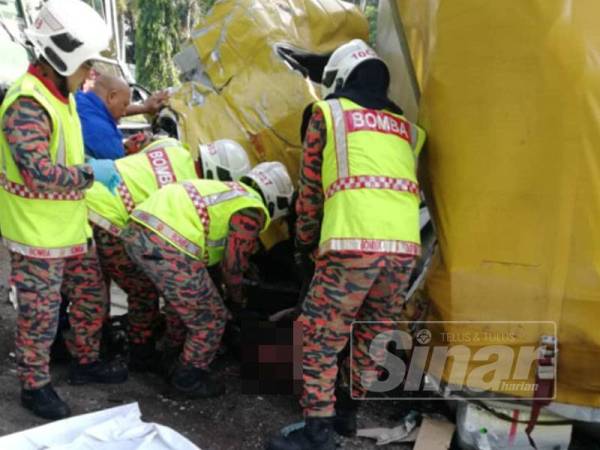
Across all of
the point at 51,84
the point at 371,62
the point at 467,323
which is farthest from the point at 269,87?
the point at 467,323

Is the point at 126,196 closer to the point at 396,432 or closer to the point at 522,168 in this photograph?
the point at 396,432

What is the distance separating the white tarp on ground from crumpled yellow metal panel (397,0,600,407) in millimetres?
1152

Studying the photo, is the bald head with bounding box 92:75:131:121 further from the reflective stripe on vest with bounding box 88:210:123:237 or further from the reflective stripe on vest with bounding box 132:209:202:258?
the reflective stripe on vest with bounding box 132:209:202:258

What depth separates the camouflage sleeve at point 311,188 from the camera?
8.55 feet

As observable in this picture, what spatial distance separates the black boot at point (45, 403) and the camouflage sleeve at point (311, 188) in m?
1.19

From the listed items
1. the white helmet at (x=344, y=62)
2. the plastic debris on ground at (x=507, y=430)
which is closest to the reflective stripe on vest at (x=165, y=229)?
the white helmet at (x=344, y=62)

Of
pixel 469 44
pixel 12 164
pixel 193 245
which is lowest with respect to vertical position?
pixel 193 245

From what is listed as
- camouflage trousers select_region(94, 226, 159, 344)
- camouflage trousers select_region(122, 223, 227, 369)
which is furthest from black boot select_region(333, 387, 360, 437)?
camouflage trousers select_region(94, 226, 159, 344)

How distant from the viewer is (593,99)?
221 cm

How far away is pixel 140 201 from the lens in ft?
10.3

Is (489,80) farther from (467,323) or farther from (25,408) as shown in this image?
(25,408)

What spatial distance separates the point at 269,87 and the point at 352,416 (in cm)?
185

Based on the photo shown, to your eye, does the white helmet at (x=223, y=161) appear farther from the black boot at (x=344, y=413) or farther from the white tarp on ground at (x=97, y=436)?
the white tarp on ground at (x=97, y=436)

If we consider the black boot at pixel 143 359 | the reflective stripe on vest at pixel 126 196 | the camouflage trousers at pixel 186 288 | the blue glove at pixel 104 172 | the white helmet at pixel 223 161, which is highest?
the blue glove at pixel 104 172
